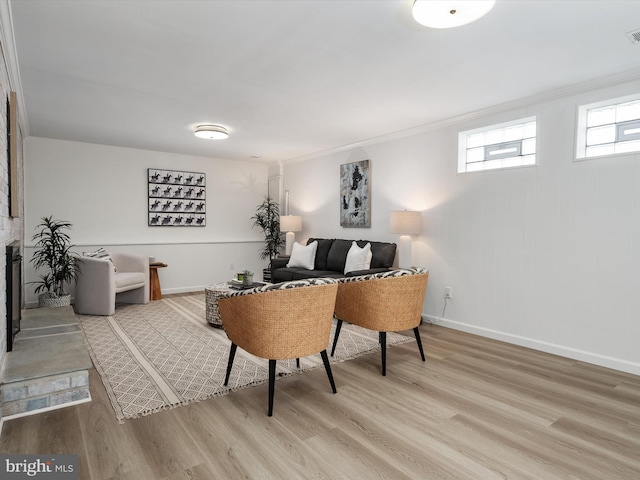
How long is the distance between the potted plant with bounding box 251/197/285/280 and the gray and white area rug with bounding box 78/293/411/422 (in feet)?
8.71

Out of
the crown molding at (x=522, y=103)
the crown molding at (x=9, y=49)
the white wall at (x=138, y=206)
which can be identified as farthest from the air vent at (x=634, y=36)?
the white wall at (x=138, y=206)

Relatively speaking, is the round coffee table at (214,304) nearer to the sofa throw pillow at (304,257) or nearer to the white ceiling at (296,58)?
the sofa throw pillow at (304,257)

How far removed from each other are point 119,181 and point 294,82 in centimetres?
415

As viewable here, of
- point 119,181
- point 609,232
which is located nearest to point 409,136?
point 609,232

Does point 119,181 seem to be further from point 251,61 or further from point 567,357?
point 567,357

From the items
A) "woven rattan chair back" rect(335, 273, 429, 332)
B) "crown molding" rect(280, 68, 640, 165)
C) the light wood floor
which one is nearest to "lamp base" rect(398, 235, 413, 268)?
"crown molding" rect(280, 68, 640, 165)

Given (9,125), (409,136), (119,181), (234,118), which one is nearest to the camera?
(9,125)

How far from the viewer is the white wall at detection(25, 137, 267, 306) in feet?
18.2

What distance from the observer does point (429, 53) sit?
8.86 feet

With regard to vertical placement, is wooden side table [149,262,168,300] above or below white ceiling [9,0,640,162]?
below

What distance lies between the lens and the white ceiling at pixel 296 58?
221cm

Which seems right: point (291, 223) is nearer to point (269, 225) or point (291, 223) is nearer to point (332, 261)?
point (269, 225)

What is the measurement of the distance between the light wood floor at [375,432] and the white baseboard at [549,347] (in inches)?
6.1

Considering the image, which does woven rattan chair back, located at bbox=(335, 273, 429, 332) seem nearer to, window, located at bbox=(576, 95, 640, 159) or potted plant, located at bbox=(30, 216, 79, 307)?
window, located at bbox=(576, 95, 640, 159)
